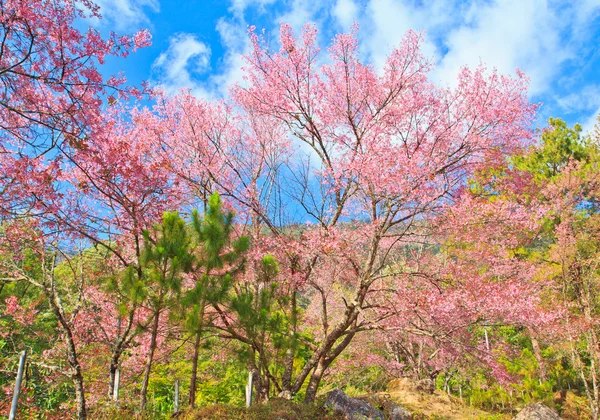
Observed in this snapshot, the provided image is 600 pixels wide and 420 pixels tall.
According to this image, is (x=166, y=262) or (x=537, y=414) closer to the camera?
(x=166, y=262)

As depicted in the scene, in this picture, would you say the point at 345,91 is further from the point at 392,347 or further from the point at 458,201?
the point at 392,347

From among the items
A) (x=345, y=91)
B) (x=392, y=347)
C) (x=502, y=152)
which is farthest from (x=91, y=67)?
(x=392, y=347)

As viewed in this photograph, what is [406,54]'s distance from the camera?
7227 millimetres

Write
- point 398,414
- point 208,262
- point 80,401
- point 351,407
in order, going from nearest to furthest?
point 80,401 < point 208,262 < point 351,407 < point 398,414

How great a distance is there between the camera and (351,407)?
23.0 feet

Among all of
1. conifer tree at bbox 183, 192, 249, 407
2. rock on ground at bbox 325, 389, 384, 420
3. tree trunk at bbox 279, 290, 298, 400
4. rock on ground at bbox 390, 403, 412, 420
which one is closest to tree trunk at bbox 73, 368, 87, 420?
conifer tree at bbox 183, 192, 249, 407

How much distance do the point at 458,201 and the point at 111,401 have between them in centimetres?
614

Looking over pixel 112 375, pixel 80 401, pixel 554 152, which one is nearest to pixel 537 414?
pixel 112 375

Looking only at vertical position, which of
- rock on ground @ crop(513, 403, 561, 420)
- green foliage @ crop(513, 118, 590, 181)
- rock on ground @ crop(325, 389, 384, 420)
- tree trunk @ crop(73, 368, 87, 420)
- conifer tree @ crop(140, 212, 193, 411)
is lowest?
rock on ground @ crop(513, 403, 561, 420)

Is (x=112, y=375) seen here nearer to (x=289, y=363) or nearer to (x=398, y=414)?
(x=289, y=363)

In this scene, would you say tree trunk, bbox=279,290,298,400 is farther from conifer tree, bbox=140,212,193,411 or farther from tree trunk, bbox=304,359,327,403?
conifer tree, bbox=140,212,193,411

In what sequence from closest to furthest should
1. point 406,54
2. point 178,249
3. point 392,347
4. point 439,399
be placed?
1. point 178,249
2. point 406,54
3. point 439,399
4. point 392,347

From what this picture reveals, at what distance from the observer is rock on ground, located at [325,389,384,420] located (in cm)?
687

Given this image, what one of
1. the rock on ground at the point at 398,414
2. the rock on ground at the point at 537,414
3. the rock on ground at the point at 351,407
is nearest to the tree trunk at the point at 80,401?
the rock on ground at the point at 351,407
